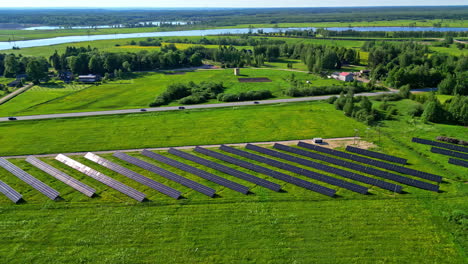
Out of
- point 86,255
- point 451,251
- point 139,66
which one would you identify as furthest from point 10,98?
point 451,251

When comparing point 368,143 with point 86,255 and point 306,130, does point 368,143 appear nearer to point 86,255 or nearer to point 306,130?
point 306,130

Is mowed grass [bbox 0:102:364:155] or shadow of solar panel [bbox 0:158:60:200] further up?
mowed grass [bbox 0:102:364:155]

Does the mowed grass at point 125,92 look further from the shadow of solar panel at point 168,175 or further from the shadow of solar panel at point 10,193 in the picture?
the shadow of solar panel at point 10,193

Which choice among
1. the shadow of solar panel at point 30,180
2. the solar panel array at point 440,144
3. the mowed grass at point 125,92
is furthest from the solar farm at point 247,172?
the mowed grass at point 125,92

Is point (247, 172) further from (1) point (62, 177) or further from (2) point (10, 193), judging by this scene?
(2) point (10, 193)

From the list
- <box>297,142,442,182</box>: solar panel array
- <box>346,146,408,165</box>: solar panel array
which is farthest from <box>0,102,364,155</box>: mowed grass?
<box>346,146,408,165</box>: solar panel array

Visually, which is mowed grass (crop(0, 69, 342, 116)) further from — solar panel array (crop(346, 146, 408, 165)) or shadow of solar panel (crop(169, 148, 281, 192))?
solar panel array (crop(346, 146, 408, 165))

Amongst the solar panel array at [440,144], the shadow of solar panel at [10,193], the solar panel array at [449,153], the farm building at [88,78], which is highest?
the farm building at [88,78]
